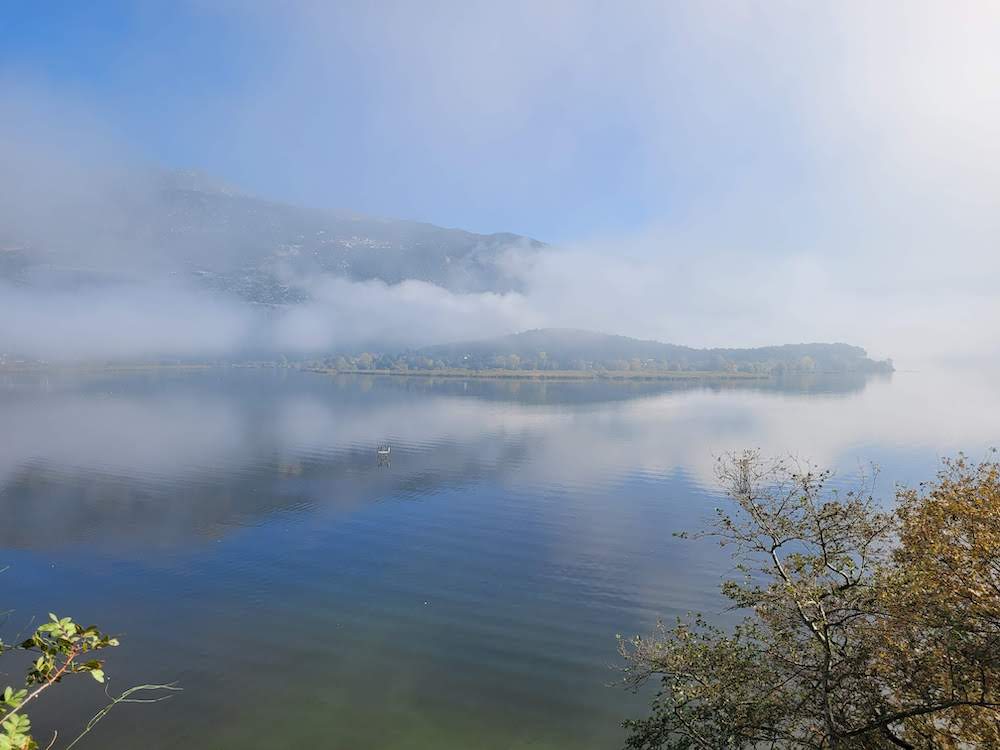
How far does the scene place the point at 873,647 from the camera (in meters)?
12.9

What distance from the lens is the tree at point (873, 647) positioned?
10.8 metres

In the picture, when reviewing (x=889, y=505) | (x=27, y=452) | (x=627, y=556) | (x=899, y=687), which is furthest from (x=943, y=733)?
(x=27, y=452)

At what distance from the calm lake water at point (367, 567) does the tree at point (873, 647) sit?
9.55 meters

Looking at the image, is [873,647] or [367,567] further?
[367,567]

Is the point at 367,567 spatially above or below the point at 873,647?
below

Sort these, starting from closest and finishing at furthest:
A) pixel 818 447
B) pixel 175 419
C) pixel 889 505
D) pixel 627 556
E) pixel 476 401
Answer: pixel 627 556 → pixel 889 505 → pixel 818 447 → pixel 175 419 → pixel 476 401

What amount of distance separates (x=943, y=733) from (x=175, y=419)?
122150 mm

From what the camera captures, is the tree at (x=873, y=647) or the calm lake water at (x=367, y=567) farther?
the calm lake water at (x=367, y=567)

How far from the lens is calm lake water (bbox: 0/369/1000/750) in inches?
905

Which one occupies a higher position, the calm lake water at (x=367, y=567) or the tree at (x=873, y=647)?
the tree at (x=873, y=647)

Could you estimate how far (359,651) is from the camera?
27625mm

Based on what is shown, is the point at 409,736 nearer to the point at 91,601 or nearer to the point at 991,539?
the point at 991,539

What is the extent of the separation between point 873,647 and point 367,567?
3236cm

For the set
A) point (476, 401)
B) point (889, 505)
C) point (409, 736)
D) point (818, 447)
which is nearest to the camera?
point (409, 736)
